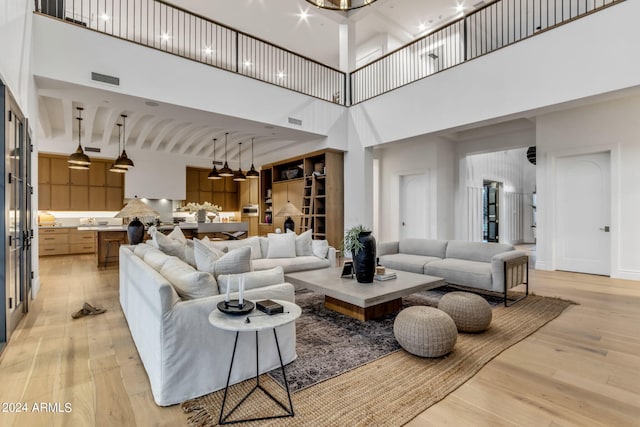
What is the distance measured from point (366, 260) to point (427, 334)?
115cm

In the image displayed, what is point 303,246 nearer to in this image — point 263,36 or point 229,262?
point 229,262

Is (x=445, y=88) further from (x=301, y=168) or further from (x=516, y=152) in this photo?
(x=516, y=152)

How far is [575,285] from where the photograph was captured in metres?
4.80

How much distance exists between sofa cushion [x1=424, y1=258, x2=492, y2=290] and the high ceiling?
4217mm

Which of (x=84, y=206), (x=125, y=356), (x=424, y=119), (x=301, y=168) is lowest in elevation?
(x=125, y=356)

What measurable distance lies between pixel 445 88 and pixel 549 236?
136 inches

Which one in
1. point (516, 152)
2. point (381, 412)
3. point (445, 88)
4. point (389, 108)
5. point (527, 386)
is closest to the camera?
point (381, 412)

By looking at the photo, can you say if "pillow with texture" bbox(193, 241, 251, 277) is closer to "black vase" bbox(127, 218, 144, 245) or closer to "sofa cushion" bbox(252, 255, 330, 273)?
"sofa cushion" bbox(252, 255, 330, 273)

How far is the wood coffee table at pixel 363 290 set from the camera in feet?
9.84

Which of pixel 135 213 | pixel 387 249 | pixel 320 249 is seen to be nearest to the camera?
pixel 135 213

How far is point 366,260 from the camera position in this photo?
341 centimetres

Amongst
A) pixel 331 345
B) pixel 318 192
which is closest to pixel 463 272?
pixel 331 345

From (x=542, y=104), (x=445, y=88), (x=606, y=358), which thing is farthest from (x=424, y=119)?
(x=606, y=358)

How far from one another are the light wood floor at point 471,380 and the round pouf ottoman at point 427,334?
0.30m
